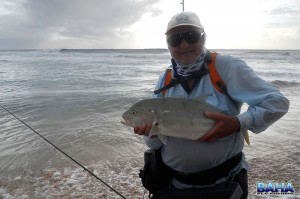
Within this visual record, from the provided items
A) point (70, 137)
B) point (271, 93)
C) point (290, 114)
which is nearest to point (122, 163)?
point (70, 137)

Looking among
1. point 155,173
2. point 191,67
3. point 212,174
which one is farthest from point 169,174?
point 191,67

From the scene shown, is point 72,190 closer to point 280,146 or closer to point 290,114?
point 280,146

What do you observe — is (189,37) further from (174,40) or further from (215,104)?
(215,104)

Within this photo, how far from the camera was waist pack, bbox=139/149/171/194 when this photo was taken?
8.71 ft

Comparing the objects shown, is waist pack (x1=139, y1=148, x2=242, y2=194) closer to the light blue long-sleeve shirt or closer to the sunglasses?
the light blue long-sleeve shirt

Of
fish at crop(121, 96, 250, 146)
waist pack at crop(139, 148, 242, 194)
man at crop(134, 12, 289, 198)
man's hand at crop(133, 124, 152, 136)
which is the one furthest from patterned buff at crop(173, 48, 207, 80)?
waist pack at crop(139, 148, 242, 194)

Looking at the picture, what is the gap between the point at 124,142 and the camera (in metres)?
6.91

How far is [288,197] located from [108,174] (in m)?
2.96

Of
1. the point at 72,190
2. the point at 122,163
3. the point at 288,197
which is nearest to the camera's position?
the point at 288,197

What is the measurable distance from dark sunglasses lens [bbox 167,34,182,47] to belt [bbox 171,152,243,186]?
107cm

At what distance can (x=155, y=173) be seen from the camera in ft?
8.73

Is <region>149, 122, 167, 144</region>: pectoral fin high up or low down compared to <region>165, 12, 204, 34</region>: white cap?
down

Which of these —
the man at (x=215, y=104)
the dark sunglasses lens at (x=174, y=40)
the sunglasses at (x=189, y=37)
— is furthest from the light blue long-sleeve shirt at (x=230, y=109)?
the dark sunglasses lens at (x=174, y=40)

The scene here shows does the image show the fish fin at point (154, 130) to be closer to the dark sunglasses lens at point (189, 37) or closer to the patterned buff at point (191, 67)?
the patterned buff at point (191, 67)
